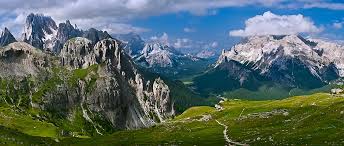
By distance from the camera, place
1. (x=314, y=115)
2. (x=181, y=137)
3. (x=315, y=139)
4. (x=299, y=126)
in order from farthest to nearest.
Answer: (x=181, y=137), (x=314, y=115), (x=299, y=126), (x=315, y=139)

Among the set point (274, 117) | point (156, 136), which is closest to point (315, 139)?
point (274, 117)

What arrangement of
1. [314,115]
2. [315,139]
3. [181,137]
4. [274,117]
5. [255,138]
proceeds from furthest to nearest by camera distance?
[274,117] < [181,137] < [314,115] < [255,138] < [315,139]

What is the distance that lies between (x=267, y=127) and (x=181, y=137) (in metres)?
29.4

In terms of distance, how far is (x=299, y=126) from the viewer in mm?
152250

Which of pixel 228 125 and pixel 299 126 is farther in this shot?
pixel 228 125

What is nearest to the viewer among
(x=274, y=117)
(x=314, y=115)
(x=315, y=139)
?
(x=315, y=139)

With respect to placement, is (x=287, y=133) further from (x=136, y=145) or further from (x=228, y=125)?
(x=228, y=125)

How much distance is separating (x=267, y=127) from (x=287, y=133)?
28032mm

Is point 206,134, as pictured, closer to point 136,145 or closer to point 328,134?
point 136,145

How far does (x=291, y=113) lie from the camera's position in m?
192

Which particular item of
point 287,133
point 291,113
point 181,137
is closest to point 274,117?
point 291,113

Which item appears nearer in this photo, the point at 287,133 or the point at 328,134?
the point at 328,134

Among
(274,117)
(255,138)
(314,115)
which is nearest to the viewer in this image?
(255,138)

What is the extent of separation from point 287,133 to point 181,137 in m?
46.3
